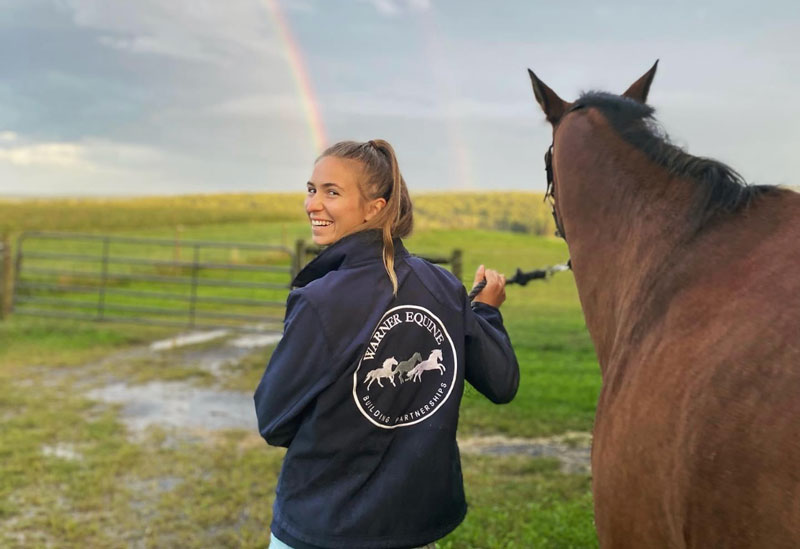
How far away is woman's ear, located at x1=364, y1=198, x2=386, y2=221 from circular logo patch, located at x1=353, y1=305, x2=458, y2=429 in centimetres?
27

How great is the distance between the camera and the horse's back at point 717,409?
1.25 m

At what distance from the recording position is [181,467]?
15.2 feet

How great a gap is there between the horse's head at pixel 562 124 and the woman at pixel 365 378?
79 centimetres

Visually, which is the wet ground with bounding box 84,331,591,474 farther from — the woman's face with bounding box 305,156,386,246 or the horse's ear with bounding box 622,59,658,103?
the woman's face with bounding box 305,156,386,246

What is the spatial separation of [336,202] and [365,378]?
1.51ft

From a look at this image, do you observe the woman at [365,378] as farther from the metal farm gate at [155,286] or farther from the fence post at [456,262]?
the metal farm gate at [155,286]

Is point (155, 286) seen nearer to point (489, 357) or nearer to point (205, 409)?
point (205, 409)

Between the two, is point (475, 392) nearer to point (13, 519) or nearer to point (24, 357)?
point (13, 519)

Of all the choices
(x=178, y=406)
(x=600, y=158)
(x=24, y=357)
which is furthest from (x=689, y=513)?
(x=24, y=357)

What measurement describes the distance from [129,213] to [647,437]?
44.3 m

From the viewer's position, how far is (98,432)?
5.37 meters

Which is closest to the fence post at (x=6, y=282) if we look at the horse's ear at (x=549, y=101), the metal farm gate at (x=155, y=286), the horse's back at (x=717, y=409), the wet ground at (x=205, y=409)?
the metal farm gate at (x=155, y=286)

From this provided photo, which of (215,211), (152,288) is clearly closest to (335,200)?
(152,288)

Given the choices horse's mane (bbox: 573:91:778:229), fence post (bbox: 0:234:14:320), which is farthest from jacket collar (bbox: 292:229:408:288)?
fence post (bbox: 0:234:14:320)
